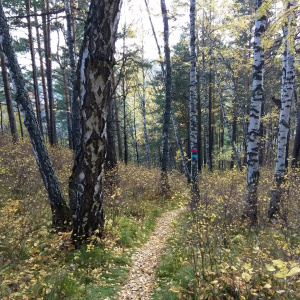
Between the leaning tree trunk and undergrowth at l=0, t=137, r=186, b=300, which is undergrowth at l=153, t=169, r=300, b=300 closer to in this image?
undergrowth at l=0, t=137, r=186, b=300

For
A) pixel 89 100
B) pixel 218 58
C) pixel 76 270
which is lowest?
pixel 76 270

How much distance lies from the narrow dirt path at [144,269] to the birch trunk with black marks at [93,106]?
1.06 metres

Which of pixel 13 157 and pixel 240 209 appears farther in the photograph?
pixel 13 157

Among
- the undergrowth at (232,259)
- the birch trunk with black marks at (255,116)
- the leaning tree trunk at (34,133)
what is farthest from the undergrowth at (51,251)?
the birch trunk with black marks at (255,116)

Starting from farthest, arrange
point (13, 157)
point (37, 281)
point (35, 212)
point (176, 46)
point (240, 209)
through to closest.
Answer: point (176, 46), point (13, 157), point (240, 209), point (35, 212), point (37, 281)

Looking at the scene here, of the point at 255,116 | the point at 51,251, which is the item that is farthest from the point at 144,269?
the point at 255,116

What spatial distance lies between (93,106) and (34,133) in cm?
176

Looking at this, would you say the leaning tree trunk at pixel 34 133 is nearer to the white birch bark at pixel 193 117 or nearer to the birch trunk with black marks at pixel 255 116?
the birch trunk with black marks at pixel 255 116

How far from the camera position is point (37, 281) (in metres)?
3.08

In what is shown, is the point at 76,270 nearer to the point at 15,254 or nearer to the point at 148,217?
the point at 15,254

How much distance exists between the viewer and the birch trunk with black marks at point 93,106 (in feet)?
12.4

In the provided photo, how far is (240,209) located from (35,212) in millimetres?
4983

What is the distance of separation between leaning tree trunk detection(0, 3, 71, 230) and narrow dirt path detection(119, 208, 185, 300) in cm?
173

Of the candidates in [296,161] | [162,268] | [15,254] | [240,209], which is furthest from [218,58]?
[15,254]
